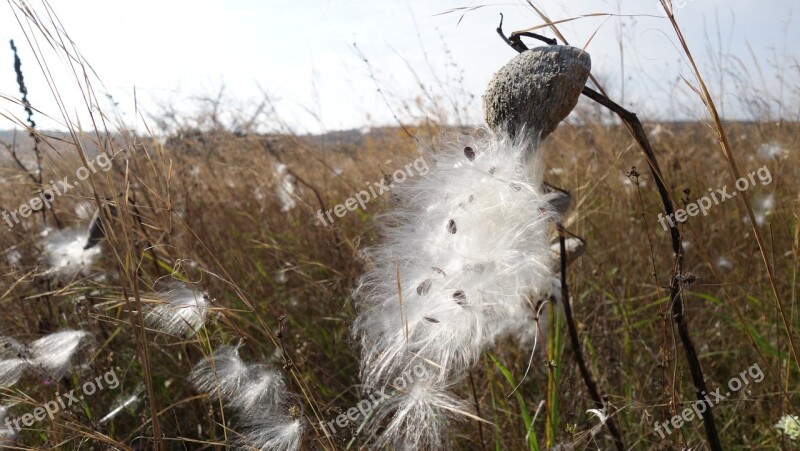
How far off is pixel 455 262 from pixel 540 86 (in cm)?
35

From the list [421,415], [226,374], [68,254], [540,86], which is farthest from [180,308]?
[68,254]

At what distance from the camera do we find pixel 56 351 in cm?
172

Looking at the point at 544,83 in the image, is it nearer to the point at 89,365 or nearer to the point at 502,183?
the point at 502,183

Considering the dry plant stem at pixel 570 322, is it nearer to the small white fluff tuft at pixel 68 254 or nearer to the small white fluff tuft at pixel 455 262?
the small white fluff tuft at pixel 455 262

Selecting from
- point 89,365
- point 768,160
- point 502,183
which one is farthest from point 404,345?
point 768,160

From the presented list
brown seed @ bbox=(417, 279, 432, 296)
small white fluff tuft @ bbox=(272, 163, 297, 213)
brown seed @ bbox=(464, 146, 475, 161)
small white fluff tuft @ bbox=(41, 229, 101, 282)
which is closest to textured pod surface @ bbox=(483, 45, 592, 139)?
brown seed @ bbox=(464, 146, 475, 161)

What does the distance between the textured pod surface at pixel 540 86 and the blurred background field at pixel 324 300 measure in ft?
0.92

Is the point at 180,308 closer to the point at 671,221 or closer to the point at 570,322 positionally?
the point at 570,322

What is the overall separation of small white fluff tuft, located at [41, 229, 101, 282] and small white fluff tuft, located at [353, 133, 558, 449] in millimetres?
1660

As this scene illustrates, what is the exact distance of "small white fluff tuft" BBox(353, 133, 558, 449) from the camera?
34.4 inches

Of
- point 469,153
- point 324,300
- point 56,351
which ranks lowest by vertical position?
point 324,300

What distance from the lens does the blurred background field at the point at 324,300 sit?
1.26 m

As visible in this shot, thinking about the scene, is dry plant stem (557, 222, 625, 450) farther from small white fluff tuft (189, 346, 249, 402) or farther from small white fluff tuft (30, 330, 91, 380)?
small white fluff tuft (30, 330, 91, 380)

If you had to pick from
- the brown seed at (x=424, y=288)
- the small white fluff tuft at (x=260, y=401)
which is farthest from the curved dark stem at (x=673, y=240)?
the small white fluff tuft at (x=260, y=401)
